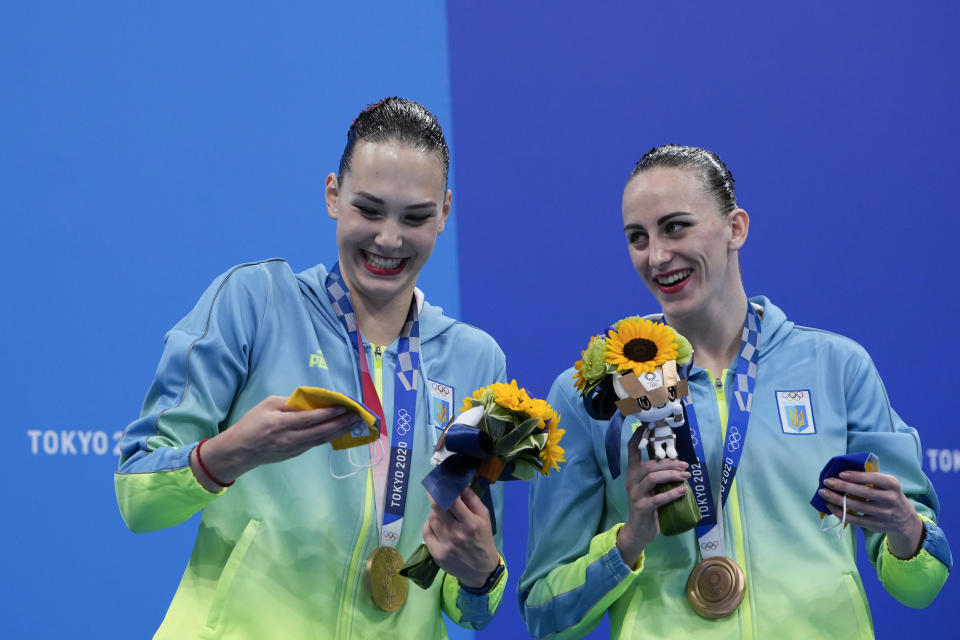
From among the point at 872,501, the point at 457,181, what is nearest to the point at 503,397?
the point at 872,501

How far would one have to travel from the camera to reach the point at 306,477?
2168 mm

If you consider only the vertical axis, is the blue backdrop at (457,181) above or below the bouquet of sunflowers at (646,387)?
above

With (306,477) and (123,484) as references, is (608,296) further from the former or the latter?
(123,484)

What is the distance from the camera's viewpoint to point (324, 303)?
2.32 metres

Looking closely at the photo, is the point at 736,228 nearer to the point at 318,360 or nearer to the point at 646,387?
the point at 646,387

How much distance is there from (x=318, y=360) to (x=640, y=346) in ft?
2.20

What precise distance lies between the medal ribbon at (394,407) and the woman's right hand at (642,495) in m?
0.46

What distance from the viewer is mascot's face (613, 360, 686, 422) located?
82.0 inches

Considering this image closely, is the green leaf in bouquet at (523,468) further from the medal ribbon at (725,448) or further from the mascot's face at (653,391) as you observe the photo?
the medal ribbon at (725,448)

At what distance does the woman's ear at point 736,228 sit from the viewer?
2.53 metres

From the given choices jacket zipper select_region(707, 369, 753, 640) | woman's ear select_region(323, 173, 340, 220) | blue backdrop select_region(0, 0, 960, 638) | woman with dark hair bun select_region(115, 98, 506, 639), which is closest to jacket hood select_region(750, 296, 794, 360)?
jacket zipper select_region(707, 369, 753, 640)

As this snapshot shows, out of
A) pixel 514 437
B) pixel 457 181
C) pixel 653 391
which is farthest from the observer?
pixel 457 181

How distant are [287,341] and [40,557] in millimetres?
1781

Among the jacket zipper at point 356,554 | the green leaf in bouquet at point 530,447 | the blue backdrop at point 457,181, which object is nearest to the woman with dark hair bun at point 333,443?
the jacket zipper at point 356,554
